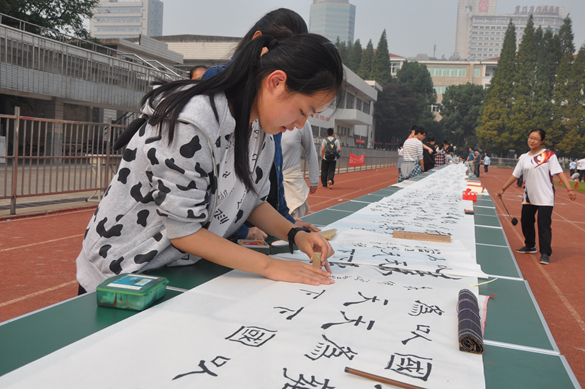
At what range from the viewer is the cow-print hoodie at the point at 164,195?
1130 mm

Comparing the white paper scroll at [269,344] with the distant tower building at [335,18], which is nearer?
the white paper scroll at [269,344]

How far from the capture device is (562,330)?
3.27 metres

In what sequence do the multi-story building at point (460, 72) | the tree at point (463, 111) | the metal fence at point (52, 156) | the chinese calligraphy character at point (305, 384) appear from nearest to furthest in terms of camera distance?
the chinese calligraphy character at point (305, 384)
the metal fence at point (52, 156)
the tree at point (463, 111)
the multi-story building at point (460, 72)

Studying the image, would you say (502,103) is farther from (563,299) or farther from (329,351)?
(329,351)

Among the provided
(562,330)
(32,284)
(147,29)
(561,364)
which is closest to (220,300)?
(561,364)

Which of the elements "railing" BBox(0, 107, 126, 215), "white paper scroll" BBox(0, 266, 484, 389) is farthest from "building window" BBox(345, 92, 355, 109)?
"white paper scroll" BBox(0, 266, 484, 389)

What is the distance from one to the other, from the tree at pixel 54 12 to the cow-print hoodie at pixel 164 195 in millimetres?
17951

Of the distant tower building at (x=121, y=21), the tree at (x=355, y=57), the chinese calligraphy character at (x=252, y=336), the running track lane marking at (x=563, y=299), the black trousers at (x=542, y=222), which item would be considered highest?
the distant tower building at (x=121, y=21)

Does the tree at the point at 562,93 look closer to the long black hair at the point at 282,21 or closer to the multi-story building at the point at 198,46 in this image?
the multi-story building at the point at 198,46

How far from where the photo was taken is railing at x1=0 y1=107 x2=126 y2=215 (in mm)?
5875

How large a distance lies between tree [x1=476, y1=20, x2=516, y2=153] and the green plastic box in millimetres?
45369

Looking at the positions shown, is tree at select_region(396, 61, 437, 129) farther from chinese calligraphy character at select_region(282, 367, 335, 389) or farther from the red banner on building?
chinese calligraphy character at select_region(282, 367, 335, 389)

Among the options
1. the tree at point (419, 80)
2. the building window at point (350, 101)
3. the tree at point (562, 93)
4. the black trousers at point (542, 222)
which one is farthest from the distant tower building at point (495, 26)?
the black trousers at point (542, 222)

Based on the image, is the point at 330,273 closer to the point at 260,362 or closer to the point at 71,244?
the point at 260,362
